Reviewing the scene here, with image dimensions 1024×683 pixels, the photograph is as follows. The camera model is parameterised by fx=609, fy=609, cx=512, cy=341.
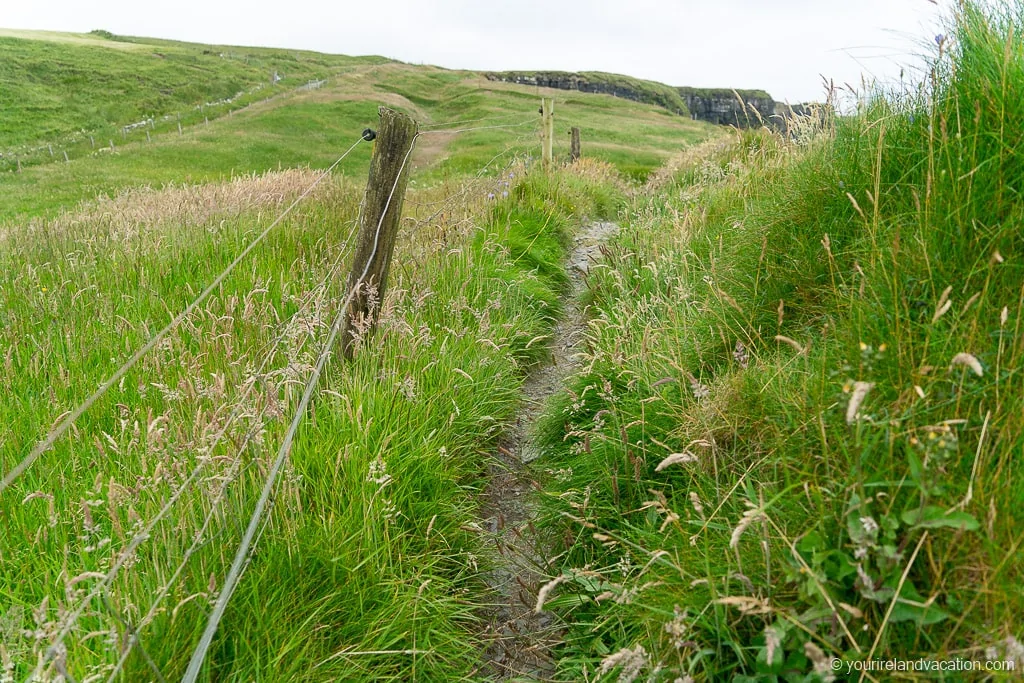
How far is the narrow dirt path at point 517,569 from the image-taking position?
273cm

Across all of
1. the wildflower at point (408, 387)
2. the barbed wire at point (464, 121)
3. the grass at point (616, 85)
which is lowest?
the wildflower at point (408, 387)

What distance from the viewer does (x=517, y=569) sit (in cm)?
323

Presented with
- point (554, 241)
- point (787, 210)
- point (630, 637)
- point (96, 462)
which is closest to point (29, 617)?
point (96, 462)

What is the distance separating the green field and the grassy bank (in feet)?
0.06

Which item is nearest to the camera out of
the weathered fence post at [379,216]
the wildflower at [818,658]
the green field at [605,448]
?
the wildflower at [818,658]

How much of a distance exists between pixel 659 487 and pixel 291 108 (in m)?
47.6

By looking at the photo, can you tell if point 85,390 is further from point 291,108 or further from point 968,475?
point 291,108

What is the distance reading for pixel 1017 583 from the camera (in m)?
1.54

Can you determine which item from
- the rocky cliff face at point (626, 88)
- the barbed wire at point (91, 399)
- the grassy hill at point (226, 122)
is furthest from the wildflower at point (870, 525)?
the rocky cliff face at point (626, 88)

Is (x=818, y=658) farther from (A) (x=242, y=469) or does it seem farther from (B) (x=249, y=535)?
(A) (x=242, y=469)

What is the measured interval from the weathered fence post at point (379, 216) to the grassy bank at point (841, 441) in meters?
1.53

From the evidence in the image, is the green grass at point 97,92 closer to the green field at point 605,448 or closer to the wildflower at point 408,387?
the green field at point 605,448

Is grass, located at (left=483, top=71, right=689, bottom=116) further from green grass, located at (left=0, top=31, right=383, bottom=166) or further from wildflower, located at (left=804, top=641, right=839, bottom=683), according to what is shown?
wildflower, located at (left=804, top=641, right=839, bottom=683)

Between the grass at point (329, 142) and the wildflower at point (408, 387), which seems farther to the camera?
the grass at point (329, 142)
